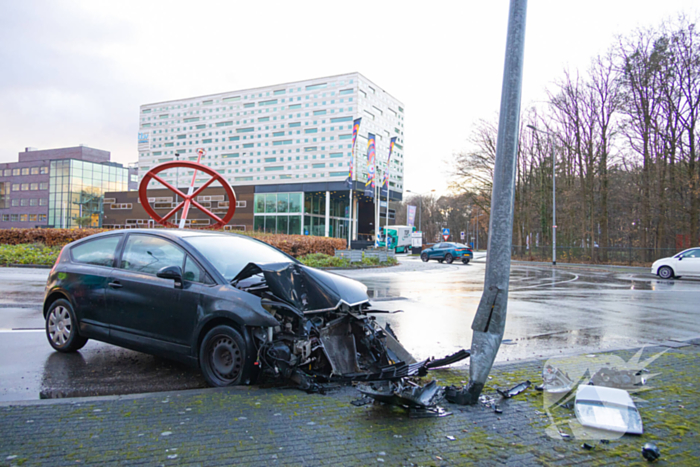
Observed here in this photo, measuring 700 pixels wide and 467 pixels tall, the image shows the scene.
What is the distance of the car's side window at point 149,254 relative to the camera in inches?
192

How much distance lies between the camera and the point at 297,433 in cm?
312

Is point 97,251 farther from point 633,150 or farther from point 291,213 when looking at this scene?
point 291,213

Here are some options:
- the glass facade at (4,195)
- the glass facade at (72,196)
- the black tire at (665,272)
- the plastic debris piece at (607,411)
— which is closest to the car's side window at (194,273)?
the plastic debris piece at (607,411)

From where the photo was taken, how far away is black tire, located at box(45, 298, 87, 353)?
5.42 meters

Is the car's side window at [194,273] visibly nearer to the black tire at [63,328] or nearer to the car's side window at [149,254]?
the car's side window at [149,254]

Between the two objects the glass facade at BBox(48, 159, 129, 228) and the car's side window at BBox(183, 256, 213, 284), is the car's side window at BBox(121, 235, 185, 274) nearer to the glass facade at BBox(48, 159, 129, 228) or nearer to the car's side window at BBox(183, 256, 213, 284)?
the car's side window at BBox(183, 256, 213, 284)

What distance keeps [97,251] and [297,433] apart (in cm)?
388

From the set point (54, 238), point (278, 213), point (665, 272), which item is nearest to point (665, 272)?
point (665, 272)

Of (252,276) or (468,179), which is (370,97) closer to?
(468,179)

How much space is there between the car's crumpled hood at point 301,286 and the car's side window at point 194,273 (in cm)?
32

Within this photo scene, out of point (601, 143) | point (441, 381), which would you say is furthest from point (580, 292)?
point (601, 143)

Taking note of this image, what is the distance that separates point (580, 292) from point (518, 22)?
491 inches

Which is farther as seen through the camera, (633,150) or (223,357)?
(633,150)

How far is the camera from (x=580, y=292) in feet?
48.0
